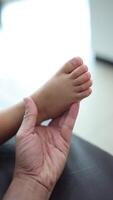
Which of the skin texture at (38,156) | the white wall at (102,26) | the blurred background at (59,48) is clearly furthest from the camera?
the white wall at (102,26)

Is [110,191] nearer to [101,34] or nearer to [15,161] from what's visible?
[15,161]

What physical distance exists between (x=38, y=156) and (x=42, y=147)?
5 cm

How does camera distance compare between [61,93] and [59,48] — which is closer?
[61,93]

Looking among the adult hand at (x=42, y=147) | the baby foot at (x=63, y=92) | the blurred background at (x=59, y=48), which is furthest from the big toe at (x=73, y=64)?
the blurred background at (x=59, y=48)

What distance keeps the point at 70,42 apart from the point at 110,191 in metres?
1.12

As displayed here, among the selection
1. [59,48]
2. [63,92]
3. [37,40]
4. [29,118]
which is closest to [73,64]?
[63,92]

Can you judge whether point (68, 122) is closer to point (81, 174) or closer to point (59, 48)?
point (81, 174)

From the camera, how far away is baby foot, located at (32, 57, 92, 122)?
1.00 metres

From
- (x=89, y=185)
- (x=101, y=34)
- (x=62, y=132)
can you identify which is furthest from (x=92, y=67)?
(x=89, y=185)

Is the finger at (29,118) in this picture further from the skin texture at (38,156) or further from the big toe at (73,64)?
the big toe at (73,64)

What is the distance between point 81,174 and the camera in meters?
0.87

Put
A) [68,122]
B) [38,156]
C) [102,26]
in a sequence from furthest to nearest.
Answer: [102,26] → [68,122] → [38,156]

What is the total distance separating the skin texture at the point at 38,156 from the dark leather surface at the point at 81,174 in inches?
1.1

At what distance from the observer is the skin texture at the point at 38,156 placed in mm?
795
